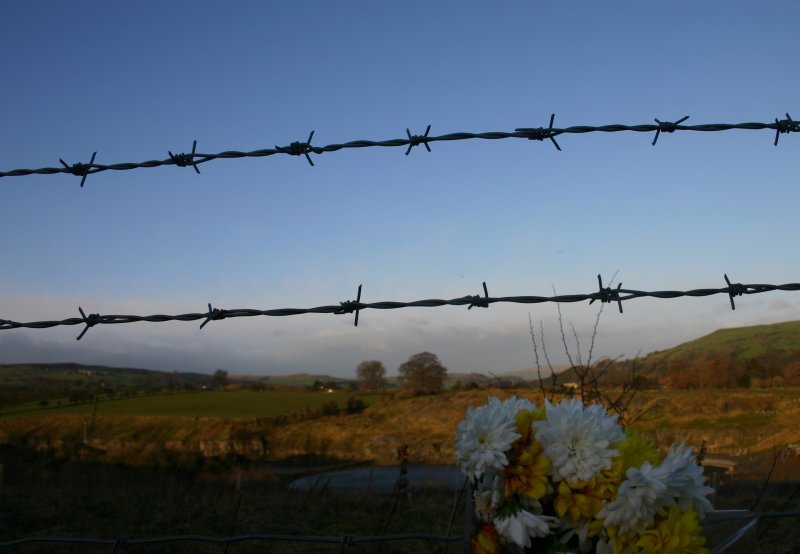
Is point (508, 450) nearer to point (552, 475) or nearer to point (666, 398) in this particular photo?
point (552, 475)

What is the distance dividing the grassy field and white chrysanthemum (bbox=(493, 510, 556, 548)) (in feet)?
40.0

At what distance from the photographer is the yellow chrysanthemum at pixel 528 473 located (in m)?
1.30

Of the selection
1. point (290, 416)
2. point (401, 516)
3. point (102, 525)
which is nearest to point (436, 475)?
point (401, 516)

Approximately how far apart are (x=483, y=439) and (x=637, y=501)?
29 cm

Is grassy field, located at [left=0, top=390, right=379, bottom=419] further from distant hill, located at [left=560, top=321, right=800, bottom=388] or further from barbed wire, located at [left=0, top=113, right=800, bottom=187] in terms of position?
barbed wire, located at [left=0, top=113, right=800, bottom=187]

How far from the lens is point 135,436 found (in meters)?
14.0

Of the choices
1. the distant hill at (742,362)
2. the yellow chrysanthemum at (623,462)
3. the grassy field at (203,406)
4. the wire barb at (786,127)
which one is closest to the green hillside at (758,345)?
the distant hill at (742,362)

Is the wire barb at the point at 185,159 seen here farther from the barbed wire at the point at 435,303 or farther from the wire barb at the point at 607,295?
the wire barb at the point at 607,295

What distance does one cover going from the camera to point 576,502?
128 cm

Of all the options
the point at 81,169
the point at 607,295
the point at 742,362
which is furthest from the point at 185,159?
the point at 742,362

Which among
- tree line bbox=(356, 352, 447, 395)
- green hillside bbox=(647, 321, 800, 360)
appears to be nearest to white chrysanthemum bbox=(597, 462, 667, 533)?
tree line bbox=(356, 352, 447, 395)

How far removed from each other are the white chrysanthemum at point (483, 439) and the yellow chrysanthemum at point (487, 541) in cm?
10

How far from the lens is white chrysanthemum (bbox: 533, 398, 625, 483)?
1.27 m

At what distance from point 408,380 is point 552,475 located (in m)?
4.75
